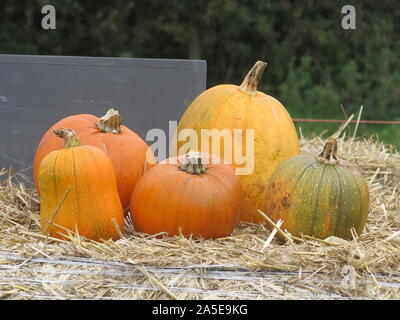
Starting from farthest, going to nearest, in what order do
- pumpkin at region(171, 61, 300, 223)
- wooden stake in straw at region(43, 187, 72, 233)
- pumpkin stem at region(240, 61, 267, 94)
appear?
pumpkin stem at region(240, 61, 267, 94) < pumpkin at region(171, 61, 300, 223) < wooden stake in straw at region(43, 187, 72, 233)

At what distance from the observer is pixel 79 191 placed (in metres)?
2.40

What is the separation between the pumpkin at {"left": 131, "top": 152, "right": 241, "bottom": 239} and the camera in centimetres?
249

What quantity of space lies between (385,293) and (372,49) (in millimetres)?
5275

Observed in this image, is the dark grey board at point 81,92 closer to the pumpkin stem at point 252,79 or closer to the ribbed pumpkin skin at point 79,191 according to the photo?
the pumpkin stem at point 252,79

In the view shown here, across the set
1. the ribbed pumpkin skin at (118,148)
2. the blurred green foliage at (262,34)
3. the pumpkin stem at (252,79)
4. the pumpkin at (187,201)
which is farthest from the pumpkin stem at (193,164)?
the blurred green foliage at (262,34)

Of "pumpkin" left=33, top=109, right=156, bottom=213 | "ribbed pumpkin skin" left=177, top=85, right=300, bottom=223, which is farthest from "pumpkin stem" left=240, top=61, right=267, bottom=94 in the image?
"pumpkin" left=33, top=109, right=156, bottom=213

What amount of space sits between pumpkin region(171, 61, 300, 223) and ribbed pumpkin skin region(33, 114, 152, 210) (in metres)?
0.24

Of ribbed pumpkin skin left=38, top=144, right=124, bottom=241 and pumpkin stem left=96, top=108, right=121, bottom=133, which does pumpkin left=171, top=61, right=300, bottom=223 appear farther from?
ribbed pumpkin skin left=38, top=144, right=124, bottom=241

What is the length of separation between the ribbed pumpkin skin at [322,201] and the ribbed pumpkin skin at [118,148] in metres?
0.63

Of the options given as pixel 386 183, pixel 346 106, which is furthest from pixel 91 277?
pixel 346 106

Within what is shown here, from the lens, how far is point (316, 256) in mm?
2129
